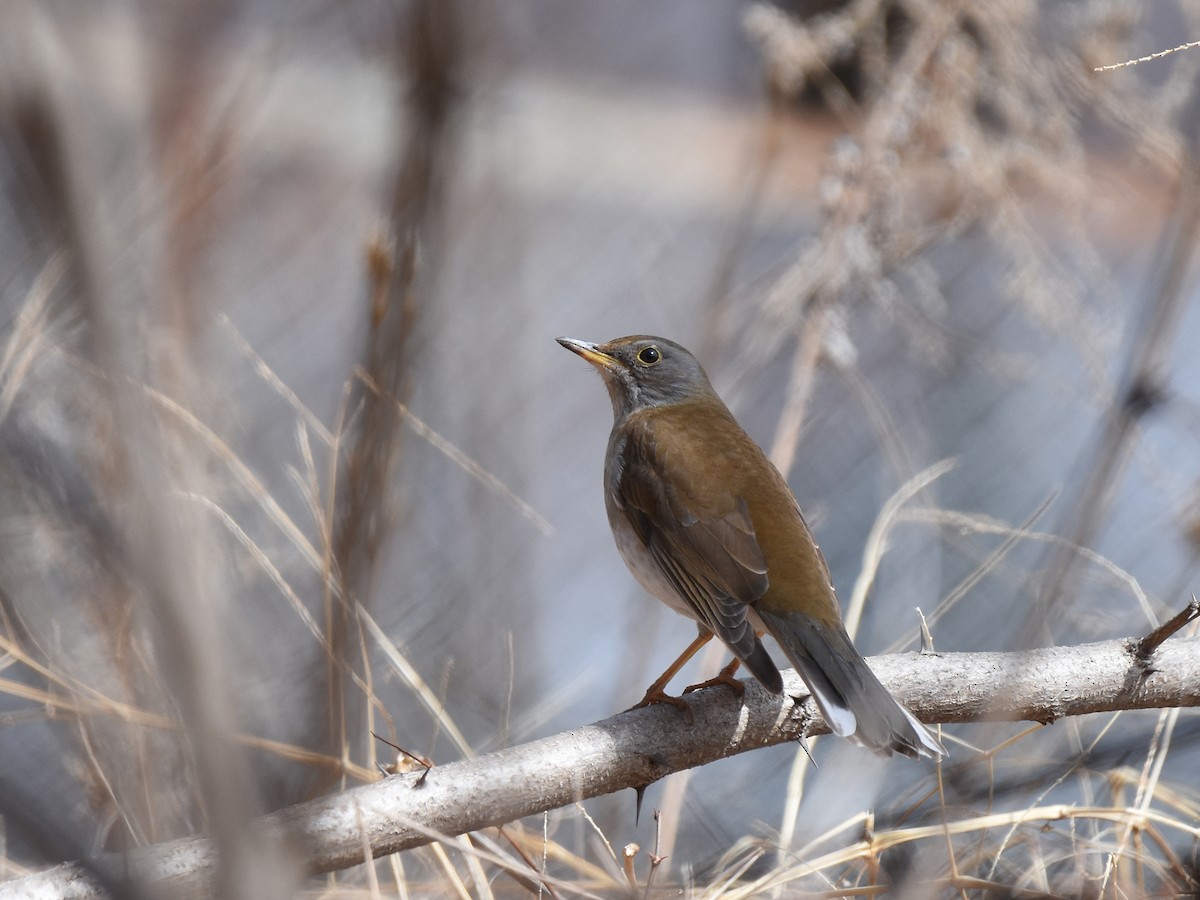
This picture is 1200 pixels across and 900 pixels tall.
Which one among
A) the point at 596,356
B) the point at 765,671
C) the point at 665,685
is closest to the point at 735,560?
the point at 665,685

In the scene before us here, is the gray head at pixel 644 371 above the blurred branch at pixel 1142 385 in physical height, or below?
below

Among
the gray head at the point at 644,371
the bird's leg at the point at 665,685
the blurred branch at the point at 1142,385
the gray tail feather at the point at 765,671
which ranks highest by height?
the blurred branch at the point at 1142,385

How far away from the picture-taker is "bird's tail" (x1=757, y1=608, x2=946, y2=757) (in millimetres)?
2502

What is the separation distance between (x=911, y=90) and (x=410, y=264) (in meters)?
4.40

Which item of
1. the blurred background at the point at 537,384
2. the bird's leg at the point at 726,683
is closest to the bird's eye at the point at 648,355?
the blurred background at the point at 537,384

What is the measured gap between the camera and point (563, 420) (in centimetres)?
626

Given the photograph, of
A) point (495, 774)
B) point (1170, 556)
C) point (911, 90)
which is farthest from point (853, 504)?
point (495, 774)

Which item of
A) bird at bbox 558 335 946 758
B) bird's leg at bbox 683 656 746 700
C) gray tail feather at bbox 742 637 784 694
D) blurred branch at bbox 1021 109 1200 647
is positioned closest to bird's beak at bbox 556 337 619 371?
bird at bbox 558 335 946 758

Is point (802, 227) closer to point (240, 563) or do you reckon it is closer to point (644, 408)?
point (644, 408)

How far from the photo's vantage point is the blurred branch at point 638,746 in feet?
5.99

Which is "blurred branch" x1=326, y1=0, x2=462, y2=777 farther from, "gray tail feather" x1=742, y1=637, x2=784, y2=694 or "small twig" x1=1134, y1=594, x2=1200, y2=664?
"small twig" x1=1134, y1=594, x2=1200, y2=664

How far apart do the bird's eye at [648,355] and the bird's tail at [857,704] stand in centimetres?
151

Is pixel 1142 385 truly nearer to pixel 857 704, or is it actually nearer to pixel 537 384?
pixel 857 704

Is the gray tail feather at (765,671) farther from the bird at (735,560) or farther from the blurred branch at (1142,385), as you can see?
the blurred branch at (1142,385)
